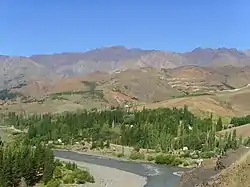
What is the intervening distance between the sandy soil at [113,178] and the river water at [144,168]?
232 centimetres

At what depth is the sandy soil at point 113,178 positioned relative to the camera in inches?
3858

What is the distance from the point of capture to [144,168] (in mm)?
124812

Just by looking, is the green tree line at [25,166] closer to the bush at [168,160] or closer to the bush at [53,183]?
the bush at [53,183]

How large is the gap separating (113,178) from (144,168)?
1983 cm

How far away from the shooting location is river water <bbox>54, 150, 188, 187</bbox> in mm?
101375

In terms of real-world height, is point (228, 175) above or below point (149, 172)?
above

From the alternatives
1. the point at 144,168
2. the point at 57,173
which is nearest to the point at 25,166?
the point at 57,173

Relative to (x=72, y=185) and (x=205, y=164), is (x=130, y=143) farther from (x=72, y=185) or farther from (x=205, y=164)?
(x=205, y=164)

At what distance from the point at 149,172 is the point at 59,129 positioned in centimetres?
8469

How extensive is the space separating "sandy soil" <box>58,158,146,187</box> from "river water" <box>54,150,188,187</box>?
232 cm

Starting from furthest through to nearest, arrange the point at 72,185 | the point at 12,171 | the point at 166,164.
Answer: the point at 166,164 → the point at 72,185 → the point at 12,171

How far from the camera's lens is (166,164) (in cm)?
13462

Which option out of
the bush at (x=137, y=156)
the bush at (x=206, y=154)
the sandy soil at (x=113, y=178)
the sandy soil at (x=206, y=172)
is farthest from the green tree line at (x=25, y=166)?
the bush at (x=206, y=154)

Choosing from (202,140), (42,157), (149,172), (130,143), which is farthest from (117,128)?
(42,157)
